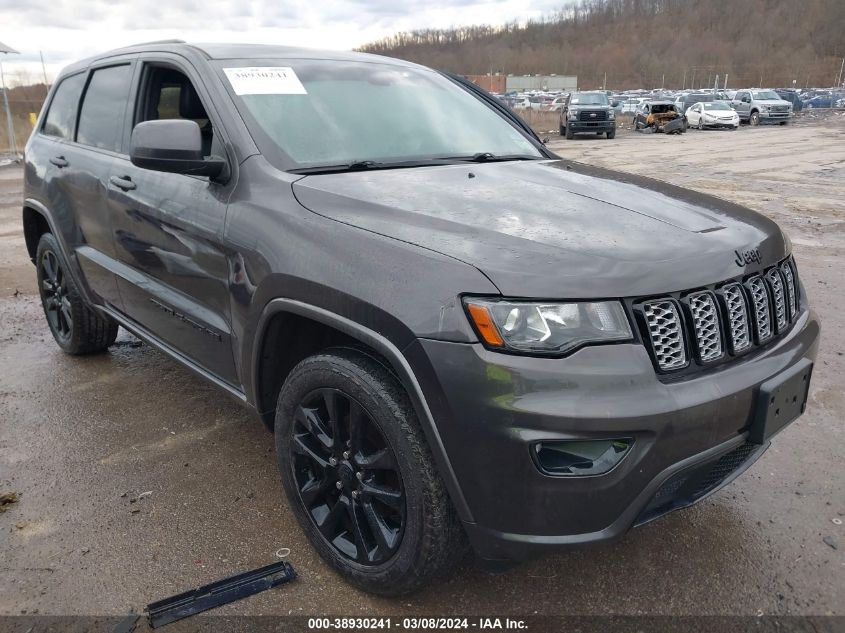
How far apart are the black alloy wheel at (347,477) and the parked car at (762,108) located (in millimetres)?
37179

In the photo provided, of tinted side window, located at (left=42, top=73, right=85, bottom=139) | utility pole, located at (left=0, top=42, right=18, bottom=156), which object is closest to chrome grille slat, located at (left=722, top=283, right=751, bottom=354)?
tinted side window, located at (left=42, top=73, right=85, bottom=139)

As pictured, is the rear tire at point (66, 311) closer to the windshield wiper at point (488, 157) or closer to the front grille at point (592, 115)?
the windshield wiper at point (488, 157)

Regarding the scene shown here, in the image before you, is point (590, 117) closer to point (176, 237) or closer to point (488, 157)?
point (488, 157)

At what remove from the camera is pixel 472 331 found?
1788mm

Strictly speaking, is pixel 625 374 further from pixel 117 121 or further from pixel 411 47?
pixel 411 47

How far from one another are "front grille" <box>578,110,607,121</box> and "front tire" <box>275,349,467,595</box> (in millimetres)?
26710

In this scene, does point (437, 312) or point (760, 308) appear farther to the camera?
point (760, 308)

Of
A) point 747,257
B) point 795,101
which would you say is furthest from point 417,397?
point 795,101

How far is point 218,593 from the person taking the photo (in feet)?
7.59

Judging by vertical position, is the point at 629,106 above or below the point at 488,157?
below

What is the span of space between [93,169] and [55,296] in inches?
51.4

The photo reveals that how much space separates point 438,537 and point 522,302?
0.74 meters

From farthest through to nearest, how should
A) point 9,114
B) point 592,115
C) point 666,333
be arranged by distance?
point 592,115 < point 9,114 < point 666,333

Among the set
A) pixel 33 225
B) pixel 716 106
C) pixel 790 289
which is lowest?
pixel 716 106
